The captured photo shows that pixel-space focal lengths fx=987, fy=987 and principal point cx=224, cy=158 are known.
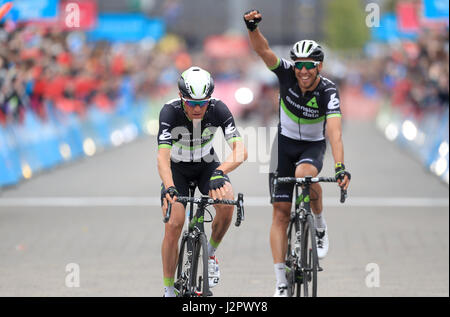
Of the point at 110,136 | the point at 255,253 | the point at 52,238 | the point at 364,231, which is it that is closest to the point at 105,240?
the point at 52,238

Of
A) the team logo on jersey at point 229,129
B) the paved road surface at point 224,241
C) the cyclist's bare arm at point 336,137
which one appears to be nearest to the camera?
the team logo on jersey at point 229,129

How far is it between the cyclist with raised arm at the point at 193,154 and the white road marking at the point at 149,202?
6.73 meters

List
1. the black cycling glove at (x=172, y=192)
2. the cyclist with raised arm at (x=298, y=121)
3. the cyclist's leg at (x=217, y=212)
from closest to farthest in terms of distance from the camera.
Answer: the black cycling glove at (x=172, y=192)
the cyclist's leg at (x=217, y=212)
the cyclist with raised arm at (x=298, y=121)

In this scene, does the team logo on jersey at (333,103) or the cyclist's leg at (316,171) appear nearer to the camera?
the team logo on jersey at (333,103)

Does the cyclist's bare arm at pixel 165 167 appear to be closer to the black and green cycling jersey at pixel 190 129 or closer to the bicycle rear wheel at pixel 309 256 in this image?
the black and green cycling jersey at pixel 190 129

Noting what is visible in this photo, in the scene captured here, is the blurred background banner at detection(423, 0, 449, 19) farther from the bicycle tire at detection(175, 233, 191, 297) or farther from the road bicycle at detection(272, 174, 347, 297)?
the bicycle tire at detection(175, 233, 191, 297)

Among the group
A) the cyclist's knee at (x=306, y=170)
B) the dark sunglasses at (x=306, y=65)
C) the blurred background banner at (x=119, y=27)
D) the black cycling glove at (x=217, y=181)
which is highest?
the blurred background banner at (x=119, y=27)

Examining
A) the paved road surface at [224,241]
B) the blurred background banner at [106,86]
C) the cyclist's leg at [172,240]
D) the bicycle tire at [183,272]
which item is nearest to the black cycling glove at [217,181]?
the cyclist's leg at [172,240]

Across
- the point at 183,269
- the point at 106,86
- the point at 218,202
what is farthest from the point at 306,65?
the point at 106,86

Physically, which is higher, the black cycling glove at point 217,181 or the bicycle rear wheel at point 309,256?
the black cycling glove at point 217,181

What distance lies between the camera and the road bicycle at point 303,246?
278 inches

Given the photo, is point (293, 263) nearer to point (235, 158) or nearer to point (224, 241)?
point (235, 158)

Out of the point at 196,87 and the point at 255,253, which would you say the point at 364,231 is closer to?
the point at 255,253

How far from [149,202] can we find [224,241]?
3508 mm
